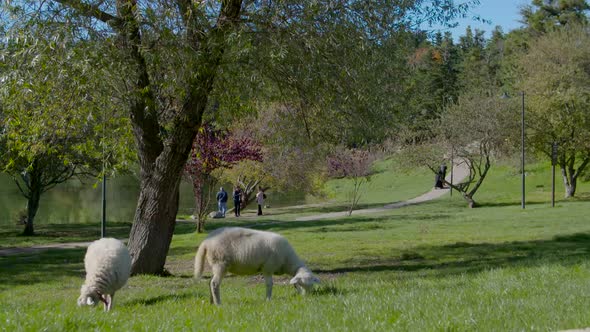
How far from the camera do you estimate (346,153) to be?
3975 centimetres

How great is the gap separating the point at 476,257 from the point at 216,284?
358 inches

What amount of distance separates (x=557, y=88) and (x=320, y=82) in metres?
35.6

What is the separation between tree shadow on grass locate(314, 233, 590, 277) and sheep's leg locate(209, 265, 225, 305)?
15.6 ft

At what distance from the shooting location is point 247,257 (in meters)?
9.43

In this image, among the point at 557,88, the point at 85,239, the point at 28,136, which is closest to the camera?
the point at 28,136

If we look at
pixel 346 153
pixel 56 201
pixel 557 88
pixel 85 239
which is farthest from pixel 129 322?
pixel 56 201

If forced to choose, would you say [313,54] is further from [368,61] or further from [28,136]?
[28,136]

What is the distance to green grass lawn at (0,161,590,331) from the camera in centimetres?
659

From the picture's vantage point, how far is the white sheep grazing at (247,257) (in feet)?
30.6

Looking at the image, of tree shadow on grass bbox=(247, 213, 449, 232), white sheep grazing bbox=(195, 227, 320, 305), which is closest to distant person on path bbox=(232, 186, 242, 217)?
tree shadow on grass bbox=(247, 213, 449, 232)

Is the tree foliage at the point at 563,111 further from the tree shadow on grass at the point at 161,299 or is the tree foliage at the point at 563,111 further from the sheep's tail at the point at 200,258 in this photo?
the sheep's tail at the point at 200,258

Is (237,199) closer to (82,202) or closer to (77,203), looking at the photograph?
(77,203)

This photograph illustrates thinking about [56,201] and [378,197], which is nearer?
[56,201]

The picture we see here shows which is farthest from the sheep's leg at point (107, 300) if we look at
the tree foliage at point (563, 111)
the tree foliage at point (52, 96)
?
the tree foliage at point (563, 111)
